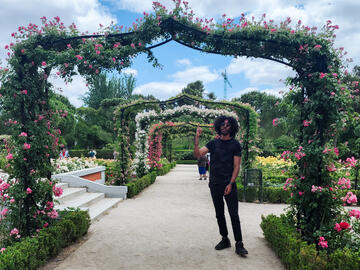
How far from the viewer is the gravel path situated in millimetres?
3154

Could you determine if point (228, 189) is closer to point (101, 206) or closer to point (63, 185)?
point (101, 206)

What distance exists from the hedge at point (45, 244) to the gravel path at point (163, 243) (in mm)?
134

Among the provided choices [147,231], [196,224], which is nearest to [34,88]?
[147,231]

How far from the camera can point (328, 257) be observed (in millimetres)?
2639

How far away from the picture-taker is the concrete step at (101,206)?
211 inches

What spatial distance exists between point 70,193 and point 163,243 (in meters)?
3.12

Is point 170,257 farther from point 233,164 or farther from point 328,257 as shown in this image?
point 328,257

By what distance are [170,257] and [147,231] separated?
1.19 metres

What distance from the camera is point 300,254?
8.75 feet

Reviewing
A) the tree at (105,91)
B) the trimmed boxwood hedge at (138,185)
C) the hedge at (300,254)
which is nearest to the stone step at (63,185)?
the trimmed boxwood hedge at (138,185)

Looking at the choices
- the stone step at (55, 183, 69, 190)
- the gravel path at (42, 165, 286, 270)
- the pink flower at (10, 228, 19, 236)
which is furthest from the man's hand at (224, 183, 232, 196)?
the stone step at (55, 183, 69, 190)

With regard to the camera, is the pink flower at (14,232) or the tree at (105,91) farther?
the tree at (105,91)

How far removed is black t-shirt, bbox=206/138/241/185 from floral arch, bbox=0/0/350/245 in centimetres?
82

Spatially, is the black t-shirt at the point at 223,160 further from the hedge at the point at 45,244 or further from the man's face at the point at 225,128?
the hedge at the point at 45,244
